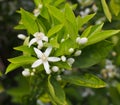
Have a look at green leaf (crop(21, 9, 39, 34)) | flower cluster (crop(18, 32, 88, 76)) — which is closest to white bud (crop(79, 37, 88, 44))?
flower cluster (crop(18, 32, 88, 76))

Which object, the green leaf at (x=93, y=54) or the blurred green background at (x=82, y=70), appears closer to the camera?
the green leaf at (x=93, y=54)

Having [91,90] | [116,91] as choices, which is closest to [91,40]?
[116,91]

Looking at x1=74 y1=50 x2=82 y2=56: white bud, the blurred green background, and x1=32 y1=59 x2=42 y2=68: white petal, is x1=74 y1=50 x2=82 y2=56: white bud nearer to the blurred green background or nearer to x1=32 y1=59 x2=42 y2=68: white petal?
x1=32 y1=59 x2=42 y2=68: white petal

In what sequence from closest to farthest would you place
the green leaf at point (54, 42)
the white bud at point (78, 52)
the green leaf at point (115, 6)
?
1. the green leaf at point (54, 42)
2. the white bud at point (78, 52)
3. the green leaf at point (115, 6)

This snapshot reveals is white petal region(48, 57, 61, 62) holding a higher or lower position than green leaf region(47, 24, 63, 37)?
lower

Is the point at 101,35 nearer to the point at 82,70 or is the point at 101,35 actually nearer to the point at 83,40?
the point at 83,40

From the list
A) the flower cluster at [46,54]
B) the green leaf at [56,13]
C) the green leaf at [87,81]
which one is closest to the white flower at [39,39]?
the flower cluster at [46,54]

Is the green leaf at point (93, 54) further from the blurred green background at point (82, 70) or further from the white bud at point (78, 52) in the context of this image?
the blurred green background at point (82, 70)
